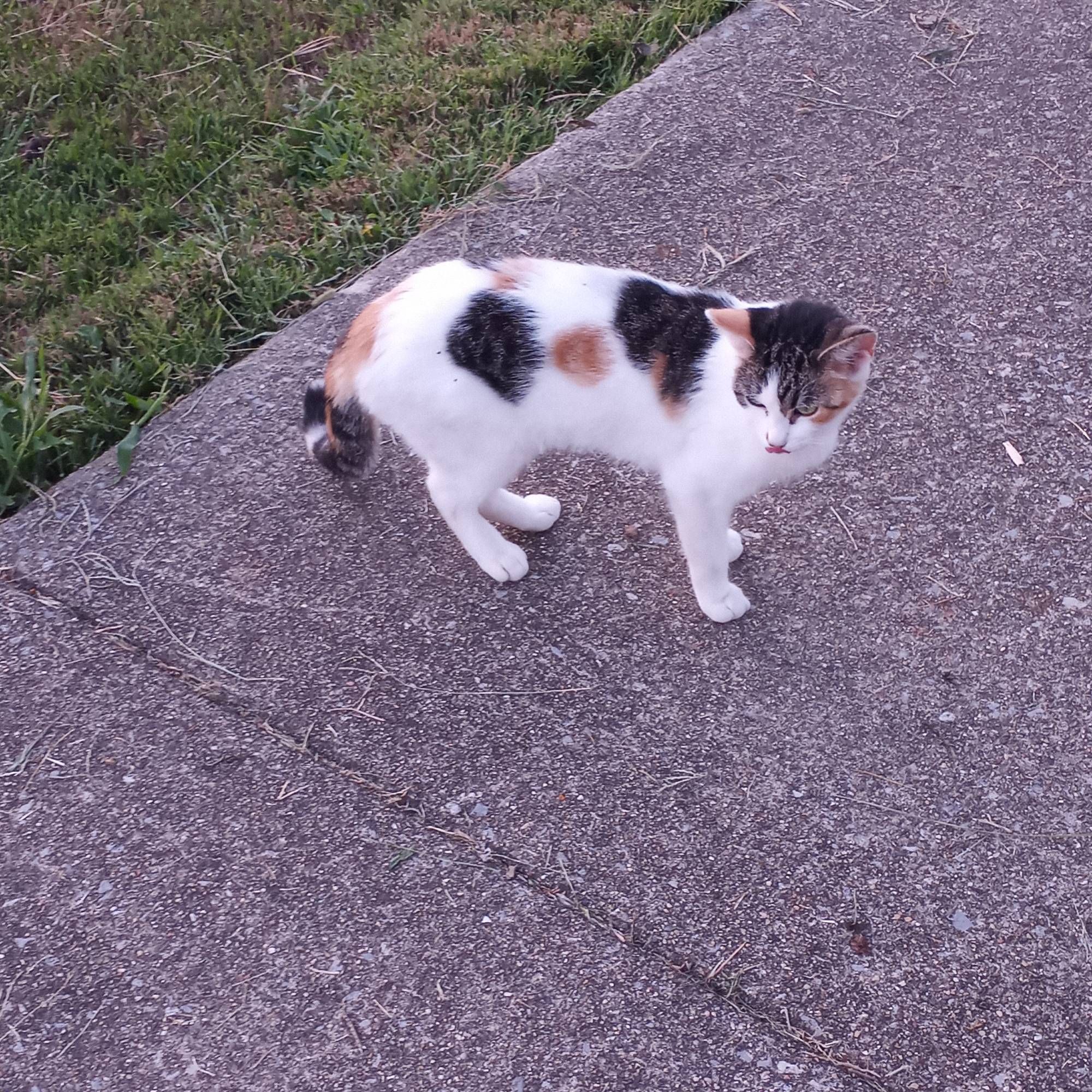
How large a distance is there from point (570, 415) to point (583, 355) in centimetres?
14

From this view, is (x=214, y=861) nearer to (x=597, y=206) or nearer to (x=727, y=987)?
(x=727, y=987)

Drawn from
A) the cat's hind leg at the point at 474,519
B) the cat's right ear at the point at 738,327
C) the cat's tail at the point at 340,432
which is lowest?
the cat's hind leg at the point at 474,519

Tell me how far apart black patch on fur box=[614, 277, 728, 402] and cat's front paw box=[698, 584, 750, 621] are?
504 millimetres

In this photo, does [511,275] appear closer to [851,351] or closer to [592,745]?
[851,351]

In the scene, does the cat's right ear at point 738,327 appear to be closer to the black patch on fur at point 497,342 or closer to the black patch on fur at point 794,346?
the black patch on fur at point 794,346

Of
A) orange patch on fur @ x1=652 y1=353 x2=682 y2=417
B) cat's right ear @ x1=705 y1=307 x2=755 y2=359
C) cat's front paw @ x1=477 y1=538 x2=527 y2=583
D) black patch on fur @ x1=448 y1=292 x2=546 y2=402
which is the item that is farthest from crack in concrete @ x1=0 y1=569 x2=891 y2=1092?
cat's right ear @ x1=705 y1=307 x2=755 y2=359

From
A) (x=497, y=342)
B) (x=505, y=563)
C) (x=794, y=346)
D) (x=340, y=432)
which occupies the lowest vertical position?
(x=505, y=563)

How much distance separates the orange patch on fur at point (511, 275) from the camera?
7.66 ft

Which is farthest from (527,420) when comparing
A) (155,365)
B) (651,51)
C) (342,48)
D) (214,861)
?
(342,48)

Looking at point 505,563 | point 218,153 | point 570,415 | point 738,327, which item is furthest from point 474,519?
point 218,153

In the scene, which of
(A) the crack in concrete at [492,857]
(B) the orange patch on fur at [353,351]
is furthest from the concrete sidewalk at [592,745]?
(B) the orange patch on fur at [353,351]

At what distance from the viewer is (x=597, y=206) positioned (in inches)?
139

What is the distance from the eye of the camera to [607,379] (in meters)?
2.35

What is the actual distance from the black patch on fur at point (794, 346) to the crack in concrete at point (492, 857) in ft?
3.63
